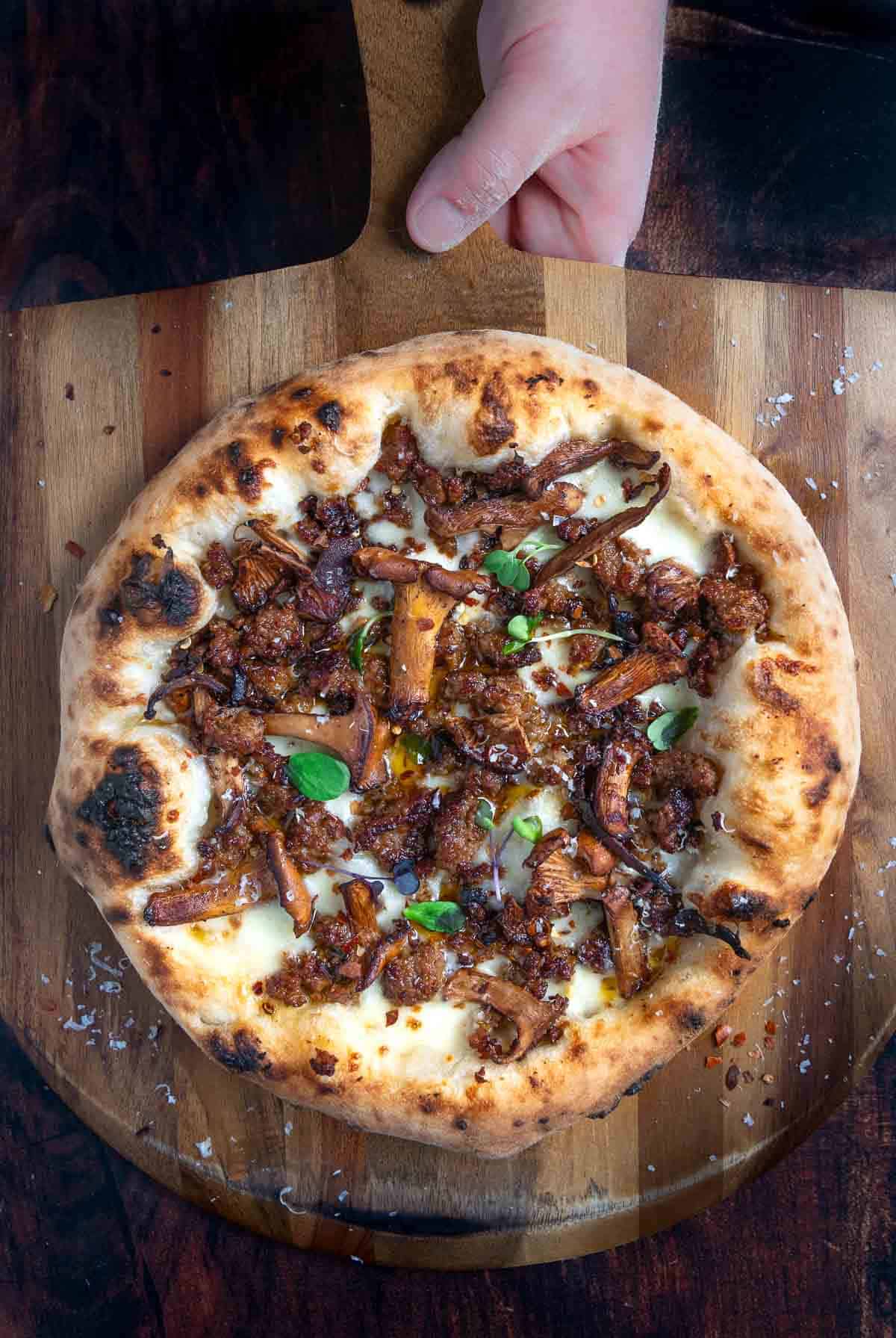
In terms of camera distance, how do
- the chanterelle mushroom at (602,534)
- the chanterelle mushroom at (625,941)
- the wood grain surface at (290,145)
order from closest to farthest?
the chanterelle mushroom at (602,534) → the chanterelle mushroom at (625,941) → the wood grain surface at (290,145)

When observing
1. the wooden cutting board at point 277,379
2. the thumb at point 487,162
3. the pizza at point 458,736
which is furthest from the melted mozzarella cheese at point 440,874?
the thumb at point 487,162

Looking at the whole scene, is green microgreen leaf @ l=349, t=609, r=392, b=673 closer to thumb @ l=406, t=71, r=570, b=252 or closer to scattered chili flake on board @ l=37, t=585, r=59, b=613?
scattered chili flake on board @ l=37, t=585, r=59, b=613

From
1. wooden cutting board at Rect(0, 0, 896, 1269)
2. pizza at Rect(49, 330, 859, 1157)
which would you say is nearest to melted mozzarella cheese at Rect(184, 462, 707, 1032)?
pizza at Rect(49, 330, 859, 1157)

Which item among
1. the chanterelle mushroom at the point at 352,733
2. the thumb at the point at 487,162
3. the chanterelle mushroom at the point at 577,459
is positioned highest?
the thumb at the point at 487,162

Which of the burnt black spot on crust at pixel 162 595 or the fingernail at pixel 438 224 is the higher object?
the fingernail at pixel 438 224

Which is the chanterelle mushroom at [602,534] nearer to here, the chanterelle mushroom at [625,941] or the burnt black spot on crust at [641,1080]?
the chanterelle mushroom at [625,941]

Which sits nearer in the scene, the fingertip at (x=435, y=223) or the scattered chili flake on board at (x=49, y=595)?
the fingertip at (x=435, y=223)

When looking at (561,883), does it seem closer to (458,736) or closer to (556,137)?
(458,736)

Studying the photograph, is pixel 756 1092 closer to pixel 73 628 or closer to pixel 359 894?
pixel 359 894
